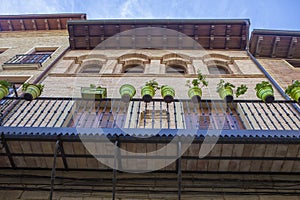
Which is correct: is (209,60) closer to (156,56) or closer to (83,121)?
(156,56)

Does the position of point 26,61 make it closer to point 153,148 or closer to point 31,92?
point 31,92

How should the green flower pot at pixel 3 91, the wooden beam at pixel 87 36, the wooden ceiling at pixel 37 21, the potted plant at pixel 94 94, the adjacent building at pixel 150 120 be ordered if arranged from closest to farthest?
the adjacent building at pixel 150 120 → the green flower pot at pixel 3 91 → the potted plant at pixel 94 94 → the wooden beam at pixel 87 36 → the wooden ceiling at pixel 37 21

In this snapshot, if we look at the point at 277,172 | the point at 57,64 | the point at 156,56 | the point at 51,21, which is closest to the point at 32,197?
the point at 277,172

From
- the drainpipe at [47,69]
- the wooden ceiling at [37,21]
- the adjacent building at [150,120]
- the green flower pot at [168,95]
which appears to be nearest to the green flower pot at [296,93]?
the adjacent building at [150,120]

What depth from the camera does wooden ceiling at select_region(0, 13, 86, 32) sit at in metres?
16.9

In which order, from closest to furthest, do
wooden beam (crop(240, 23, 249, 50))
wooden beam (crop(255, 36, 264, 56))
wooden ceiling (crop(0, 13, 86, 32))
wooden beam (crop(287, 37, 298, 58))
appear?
wooden beam (crop(287, 37, 298, 58)), wooden beam (crop(255, 36, 264, 56)), wooden beam (crop(240, 23, 249, 50)), wooden ceiling (crop(0, 13, 86, 32))

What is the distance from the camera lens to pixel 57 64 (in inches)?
468

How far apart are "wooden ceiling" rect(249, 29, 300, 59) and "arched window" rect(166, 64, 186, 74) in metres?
3.97

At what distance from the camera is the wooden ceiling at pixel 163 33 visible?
13211 millimetres

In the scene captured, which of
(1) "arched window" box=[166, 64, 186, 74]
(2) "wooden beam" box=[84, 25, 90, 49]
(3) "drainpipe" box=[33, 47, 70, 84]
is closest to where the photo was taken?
(3) "drainpipe" box=[33, 47, 70, 84]

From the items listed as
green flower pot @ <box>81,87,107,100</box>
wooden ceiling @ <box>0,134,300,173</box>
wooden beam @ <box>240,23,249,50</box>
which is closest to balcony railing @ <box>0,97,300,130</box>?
green flower pot @ <box>81,87,107,100</box>

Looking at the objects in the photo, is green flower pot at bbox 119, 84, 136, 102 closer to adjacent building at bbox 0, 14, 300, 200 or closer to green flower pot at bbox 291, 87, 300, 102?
adjacent building at bbox 0, 14, 300, 200

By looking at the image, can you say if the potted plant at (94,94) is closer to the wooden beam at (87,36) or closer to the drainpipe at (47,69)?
the drainpipe at (47,69)

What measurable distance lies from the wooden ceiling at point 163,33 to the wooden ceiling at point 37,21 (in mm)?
3973
